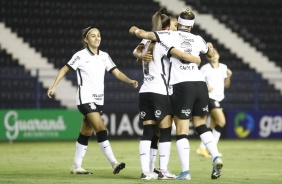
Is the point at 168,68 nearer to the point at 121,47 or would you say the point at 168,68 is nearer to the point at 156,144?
the point at 156,144

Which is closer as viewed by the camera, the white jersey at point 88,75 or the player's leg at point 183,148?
the player's leg at point 183,148

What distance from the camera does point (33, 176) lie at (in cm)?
1143

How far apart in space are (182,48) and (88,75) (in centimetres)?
199

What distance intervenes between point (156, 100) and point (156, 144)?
1.06 metres

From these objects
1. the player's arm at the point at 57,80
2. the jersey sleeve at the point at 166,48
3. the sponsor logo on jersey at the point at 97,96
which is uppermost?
the jersey sleeve at the point at 166,48

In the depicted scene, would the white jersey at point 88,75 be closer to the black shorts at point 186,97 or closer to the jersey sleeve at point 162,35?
the black shorts at point 186,97

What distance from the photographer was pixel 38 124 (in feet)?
74.7

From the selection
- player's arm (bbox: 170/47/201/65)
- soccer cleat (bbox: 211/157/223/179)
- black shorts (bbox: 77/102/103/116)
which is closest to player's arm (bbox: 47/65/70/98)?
black shorts (bbox: 77/102/103/116)

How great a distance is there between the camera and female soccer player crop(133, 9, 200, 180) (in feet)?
35.4

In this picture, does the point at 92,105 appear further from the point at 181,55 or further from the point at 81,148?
the point at 181,55

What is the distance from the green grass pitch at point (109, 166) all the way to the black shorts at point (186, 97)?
936mm

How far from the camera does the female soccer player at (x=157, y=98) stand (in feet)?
35.4

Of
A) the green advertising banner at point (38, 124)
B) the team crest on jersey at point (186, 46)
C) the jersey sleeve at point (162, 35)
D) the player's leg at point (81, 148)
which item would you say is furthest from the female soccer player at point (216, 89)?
the green advertising banner at point (38, 124)

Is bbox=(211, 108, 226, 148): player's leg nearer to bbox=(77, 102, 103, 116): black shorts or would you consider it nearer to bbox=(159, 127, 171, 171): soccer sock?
bbox=(77, 102, 103, 116): black shorts
